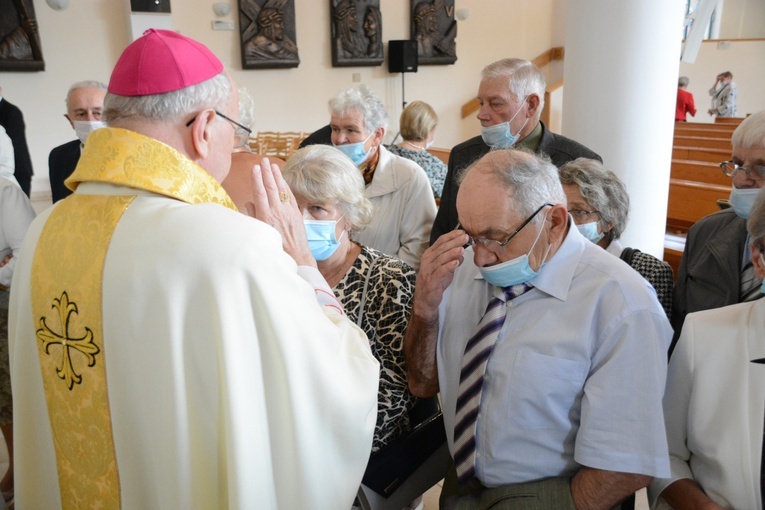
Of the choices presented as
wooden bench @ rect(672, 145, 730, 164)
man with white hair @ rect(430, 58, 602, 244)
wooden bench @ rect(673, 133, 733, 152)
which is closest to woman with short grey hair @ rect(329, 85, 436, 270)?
man with white hair @ rect(430, 58, 602, 244)

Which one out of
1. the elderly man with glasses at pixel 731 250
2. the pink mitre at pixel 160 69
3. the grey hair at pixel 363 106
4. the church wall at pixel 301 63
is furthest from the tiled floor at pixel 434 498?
the church wall at pixel 301 63

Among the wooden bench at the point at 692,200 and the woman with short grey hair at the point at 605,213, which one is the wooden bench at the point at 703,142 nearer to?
the wooden bench at the point at 692,200

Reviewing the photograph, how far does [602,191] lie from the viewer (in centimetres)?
233

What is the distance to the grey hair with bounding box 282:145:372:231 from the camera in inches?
89.7

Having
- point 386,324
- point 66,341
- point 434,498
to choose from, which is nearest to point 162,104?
point 66,341

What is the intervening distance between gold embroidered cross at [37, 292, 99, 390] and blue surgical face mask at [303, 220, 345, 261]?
0.94 metres

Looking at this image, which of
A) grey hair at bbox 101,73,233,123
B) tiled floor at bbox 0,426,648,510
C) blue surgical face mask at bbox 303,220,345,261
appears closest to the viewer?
grey hair at bbox 101,73,233,123

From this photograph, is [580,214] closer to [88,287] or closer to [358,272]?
[358,272]

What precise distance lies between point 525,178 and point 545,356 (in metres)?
0.49

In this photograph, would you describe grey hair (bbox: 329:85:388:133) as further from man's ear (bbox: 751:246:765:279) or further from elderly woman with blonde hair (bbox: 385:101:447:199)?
man's ear (bbox: 751:246:765:279)

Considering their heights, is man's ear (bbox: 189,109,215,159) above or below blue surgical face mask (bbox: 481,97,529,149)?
above

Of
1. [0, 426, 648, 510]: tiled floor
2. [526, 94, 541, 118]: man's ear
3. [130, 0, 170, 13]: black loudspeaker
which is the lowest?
[0, 426, 648, 510]: tiled floor

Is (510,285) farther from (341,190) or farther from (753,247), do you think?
(341,190)

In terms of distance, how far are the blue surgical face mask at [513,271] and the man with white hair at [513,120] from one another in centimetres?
123
